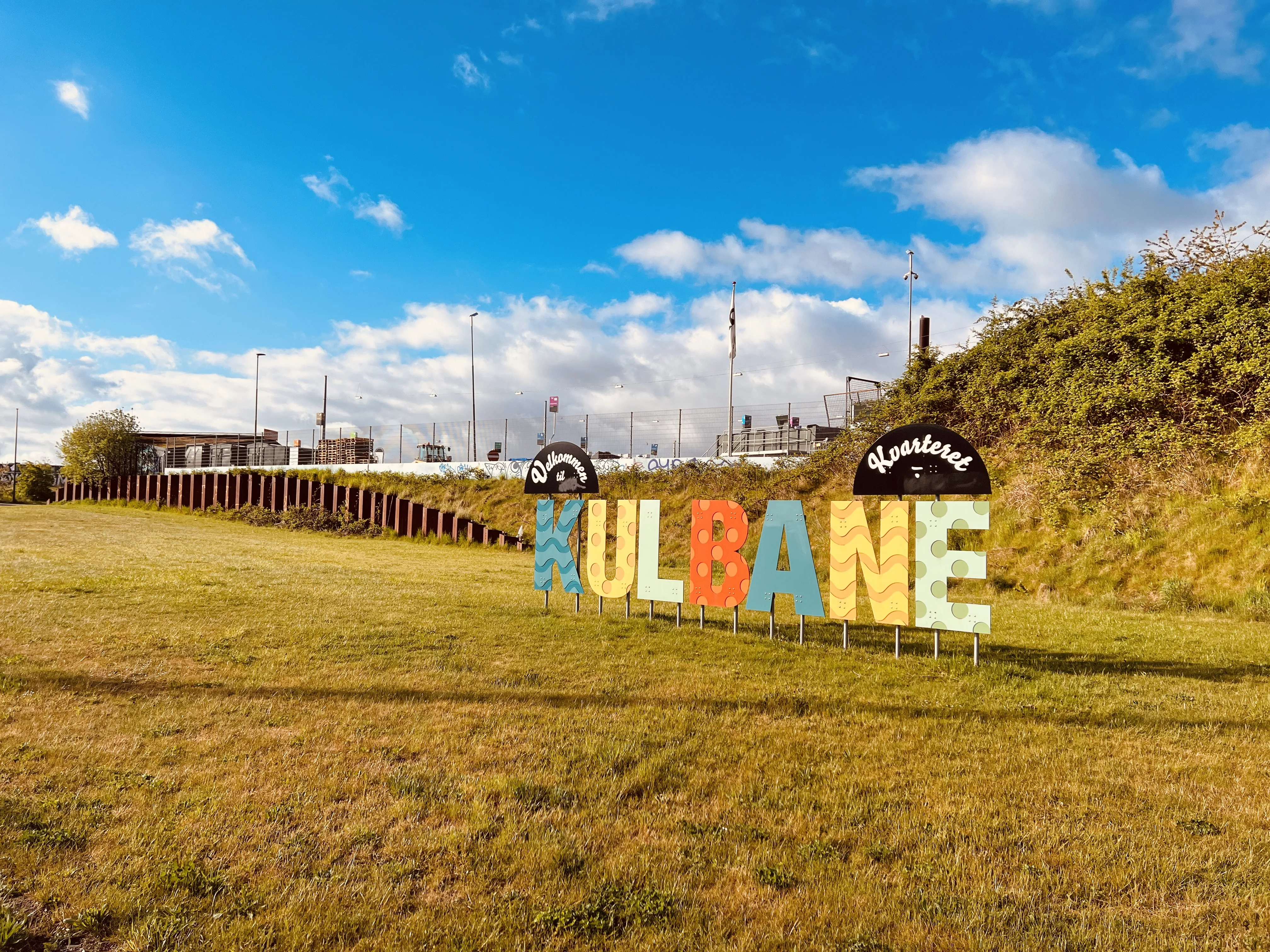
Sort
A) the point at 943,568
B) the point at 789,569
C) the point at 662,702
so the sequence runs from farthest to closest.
A: the point at 789,569 < the point at 943,568 < the point at 662,702

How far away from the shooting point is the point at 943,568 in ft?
30.9

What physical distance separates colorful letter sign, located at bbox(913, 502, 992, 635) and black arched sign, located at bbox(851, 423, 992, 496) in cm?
45

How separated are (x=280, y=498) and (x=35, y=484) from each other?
31586 mm

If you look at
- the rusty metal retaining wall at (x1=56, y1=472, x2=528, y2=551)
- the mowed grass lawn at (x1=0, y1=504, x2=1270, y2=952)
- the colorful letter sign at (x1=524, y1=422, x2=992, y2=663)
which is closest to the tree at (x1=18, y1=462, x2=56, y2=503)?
the rusty metal retaining wall at (x1=56, y1=472, x2=528, y2=551)

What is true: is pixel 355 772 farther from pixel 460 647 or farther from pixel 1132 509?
pixel 1132 509

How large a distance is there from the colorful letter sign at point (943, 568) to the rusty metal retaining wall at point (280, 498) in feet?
63.8

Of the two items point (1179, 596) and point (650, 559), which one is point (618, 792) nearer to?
point (650, 559)

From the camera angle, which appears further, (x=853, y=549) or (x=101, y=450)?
(x=101, y=450)

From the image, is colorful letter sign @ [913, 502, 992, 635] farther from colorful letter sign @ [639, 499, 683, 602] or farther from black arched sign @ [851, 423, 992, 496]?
colorful letter sign @ [639, 499, 683, 602]

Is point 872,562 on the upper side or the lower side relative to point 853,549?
lower

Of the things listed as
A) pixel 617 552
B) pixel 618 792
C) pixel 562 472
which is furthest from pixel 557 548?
pixel 618 792

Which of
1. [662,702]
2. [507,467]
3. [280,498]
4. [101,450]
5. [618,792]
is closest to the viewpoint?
[618,792]

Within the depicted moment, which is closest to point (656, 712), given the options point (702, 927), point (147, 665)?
point (702, 927)

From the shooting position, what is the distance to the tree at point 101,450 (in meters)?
51.5
